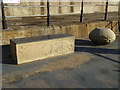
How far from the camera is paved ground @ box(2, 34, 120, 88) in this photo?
3.21 metres

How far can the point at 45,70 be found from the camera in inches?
153

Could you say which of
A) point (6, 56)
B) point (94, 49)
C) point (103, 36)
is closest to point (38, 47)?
point (6, 56)

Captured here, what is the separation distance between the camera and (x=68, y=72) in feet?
12.4

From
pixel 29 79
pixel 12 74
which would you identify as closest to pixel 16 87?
pixel 29 79

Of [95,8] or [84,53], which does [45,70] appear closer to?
[84,53]

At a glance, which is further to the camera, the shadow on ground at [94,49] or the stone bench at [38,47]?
the shadow on ground at [94,49]

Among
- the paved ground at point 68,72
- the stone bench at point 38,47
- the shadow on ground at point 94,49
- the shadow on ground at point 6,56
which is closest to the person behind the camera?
the paved ground at point 68,72

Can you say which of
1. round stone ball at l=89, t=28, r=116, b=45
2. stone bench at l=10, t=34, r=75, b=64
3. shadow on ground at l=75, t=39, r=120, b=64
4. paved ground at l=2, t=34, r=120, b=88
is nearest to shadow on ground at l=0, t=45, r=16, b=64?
paved ground at l=2, t=34, r=120, b=88

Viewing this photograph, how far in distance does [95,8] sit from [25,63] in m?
10.5

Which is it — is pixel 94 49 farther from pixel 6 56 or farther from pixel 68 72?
pixel 6 56

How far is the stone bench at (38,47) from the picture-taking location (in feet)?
13.7

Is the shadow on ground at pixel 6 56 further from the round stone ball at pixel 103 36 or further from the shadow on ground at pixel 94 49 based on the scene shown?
the round stone ball at pixel 103 36

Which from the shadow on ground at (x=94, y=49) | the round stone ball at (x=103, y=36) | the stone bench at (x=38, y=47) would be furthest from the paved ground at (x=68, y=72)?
the round stone ball at (x=103, y=36)

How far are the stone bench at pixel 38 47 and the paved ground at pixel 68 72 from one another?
0.19m
